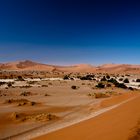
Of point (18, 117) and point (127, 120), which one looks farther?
point (18, 117)

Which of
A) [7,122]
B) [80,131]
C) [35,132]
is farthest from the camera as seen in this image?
[7,122]

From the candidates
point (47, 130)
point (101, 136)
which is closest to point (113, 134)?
point (101, 136)

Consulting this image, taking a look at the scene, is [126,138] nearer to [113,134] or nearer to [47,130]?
[113,134]

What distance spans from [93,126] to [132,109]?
3635 mm

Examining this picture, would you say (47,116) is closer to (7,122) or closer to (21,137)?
(7,122)

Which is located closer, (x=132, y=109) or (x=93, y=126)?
(x=93, y=126)

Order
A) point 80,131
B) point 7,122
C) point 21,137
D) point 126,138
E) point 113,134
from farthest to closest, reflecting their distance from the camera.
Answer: point 7,122 < point 21,137 < point 80,131 < point 113,134 < point 126,138

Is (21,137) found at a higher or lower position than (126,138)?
lower

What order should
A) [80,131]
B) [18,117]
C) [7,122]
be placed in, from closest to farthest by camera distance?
[80,131], [7,122], [18,117]

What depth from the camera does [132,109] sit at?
14.5m

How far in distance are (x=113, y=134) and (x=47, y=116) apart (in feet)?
25.2

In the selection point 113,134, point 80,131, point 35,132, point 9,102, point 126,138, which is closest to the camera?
point 126,138

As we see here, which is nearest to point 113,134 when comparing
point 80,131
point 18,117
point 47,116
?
point 80,131

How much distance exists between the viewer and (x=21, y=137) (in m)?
12.3
